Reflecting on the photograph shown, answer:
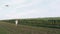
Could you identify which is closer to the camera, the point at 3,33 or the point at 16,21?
the point at 3,33

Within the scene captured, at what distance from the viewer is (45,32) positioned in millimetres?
25312

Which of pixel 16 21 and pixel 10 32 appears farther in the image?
pixel 16 21

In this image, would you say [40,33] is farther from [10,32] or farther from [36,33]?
[10,32]

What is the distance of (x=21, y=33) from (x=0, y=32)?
9.78ft

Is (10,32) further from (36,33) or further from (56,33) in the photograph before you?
(56,33)

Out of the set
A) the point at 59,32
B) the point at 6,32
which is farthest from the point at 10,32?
the point at 59,32

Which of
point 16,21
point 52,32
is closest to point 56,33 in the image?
point 52,32

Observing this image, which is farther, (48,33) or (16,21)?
(16,21)

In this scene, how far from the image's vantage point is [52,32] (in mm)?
25344

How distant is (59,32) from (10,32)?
6.42m

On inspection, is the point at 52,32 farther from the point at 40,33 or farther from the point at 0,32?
the point at 0,32

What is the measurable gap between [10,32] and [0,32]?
4.69ft

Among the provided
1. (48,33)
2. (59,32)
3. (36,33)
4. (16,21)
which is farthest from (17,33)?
(16,21)

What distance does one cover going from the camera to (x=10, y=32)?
82.2ft
